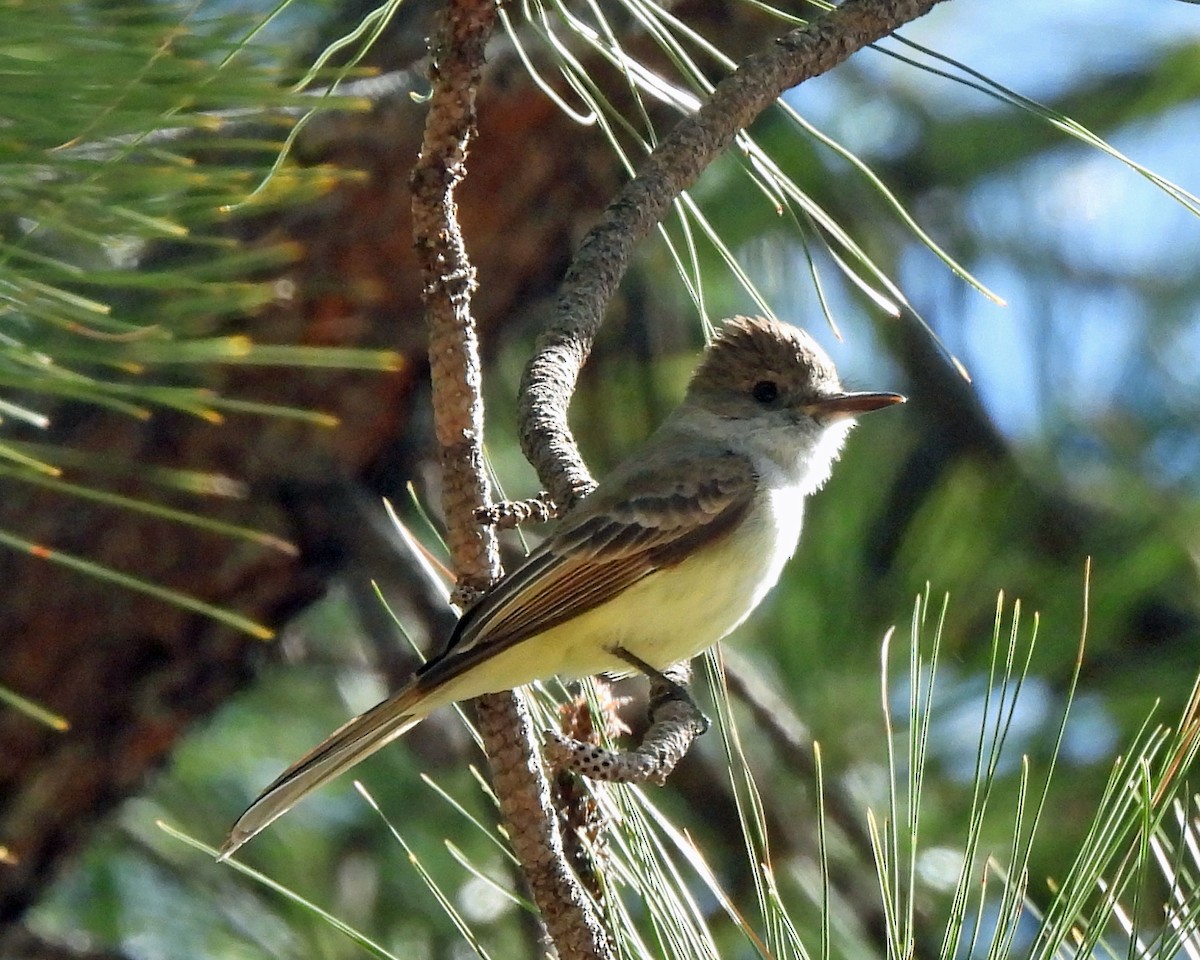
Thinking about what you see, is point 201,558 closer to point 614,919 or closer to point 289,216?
point 289,216

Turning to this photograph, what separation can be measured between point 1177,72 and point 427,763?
6.32 ft

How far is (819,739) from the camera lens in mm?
2553

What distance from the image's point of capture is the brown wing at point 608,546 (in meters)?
1.98

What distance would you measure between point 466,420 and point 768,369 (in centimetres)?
120

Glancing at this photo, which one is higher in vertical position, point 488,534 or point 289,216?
point 289,216

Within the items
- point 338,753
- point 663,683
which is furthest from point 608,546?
point 338,753

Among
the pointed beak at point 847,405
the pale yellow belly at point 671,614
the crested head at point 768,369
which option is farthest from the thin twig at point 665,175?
the crested head at point 768,369

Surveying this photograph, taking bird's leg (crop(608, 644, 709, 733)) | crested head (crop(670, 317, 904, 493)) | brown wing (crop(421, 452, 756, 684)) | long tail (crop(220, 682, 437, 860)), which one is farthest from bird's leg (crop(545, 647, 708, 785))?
crested head (crop(670, 317, 904, 493))

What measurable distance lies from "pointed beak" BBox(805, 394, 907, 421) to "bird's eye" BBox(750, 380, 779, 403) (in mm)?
71

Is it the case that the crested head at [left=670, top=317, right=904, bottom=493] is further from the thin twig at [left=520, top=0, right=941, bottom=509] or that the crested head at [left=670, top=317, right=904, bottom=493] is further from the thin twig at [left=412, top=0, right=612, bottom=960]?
the thin twig at [left=412, top=0, right=612, bottom=960]

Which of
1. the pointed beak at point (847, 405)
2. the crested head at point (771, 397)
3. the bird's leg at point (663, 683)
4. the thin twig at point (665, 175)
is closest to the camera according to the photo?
the thin twig at point (665, 175)

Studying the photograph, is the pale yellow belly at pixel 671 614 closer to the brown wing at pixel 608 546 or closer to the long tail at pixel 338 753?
the brown wing at pixel 608 546

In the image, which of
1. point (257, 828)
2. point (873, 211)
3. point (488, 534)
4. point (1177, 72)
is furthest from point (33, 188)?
point (1177, 72)

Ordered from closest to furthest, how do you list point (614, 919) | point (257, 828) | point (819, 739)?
1. point (614, 919)
2. point (257, 828)
3. point (819, 739)
